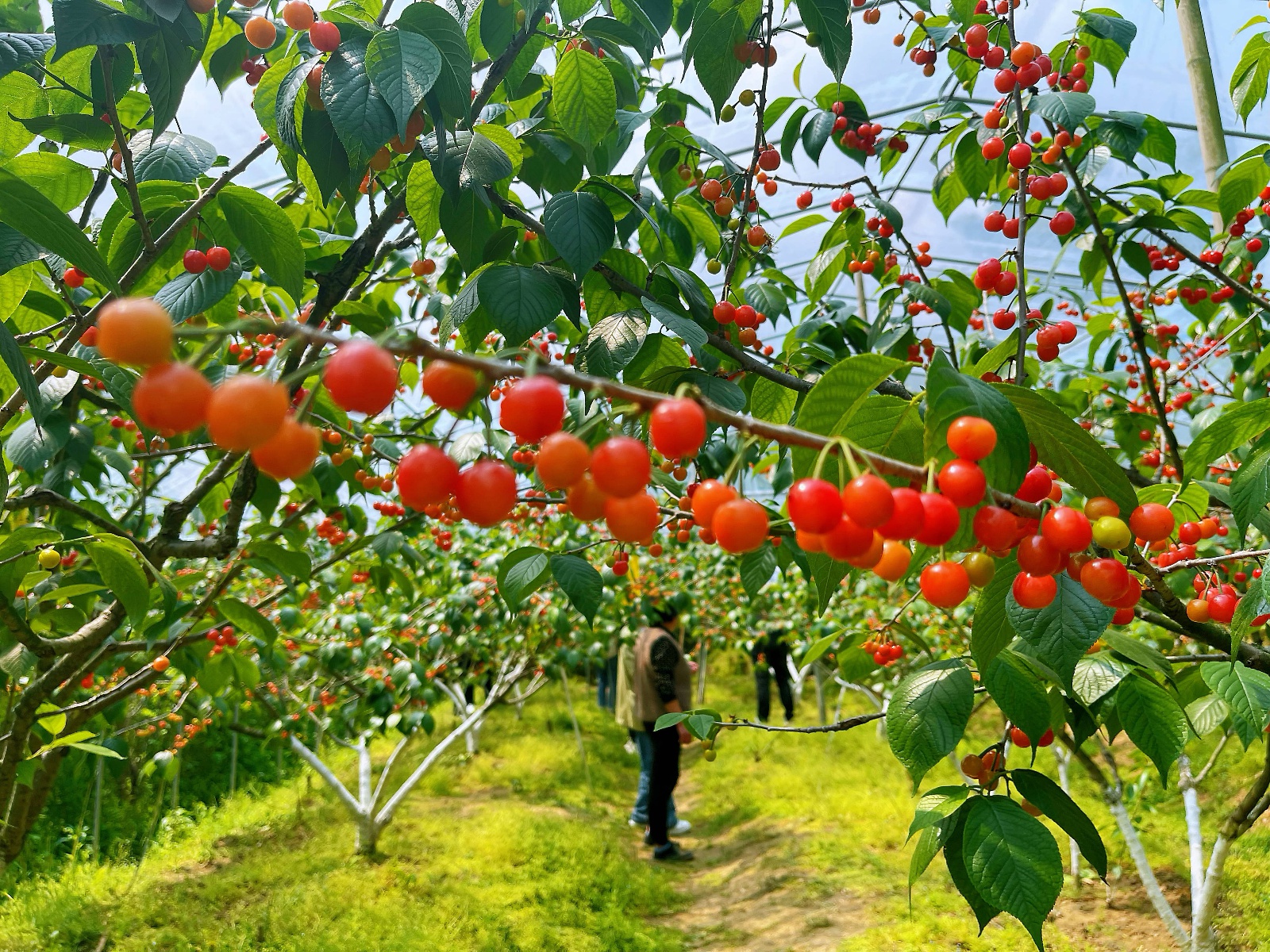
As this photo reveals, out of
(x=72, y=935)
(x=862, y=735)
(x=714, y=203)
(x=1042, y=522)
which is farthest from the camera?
(x=862, y=735)

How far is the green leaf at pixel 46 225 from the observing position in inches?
29.6

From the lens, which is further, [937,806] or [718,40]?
[937,806]

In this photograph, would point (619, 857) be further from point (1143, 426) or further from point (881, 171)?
point (881, 171)

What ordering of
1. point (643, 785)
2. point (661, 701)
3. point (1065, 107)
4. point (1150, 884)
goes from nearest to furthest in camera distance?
point (1065, 107) → point (1150, 884) → point (661, 701) → point (643, 785)

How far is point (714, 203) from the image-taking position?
182 cm

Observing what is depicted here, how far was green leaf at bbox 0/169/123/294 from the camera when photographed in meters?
0.75

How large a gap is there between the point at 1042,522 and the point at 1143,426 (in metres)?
2.49

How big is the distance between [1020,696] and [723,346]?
67cm

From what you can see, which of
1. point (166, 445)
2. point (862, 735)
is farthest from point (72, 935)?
point (862, 735)

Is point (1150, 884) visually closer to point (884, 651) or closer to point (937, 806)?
point (884, 651)

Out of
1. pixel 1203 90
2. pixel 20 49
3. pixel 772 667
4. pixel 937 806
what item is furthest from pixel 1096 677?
pixel 772 667

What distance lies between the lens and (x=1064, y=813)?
121cm

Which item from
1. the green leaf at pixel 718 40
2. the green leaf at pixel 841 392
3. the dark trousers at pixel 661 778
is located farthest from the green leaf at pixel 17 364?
the dark trousers at pixel 661 778

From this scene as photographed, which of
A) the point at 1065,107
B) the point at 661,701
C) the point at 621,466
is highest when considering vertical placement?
the point at 1065,107
